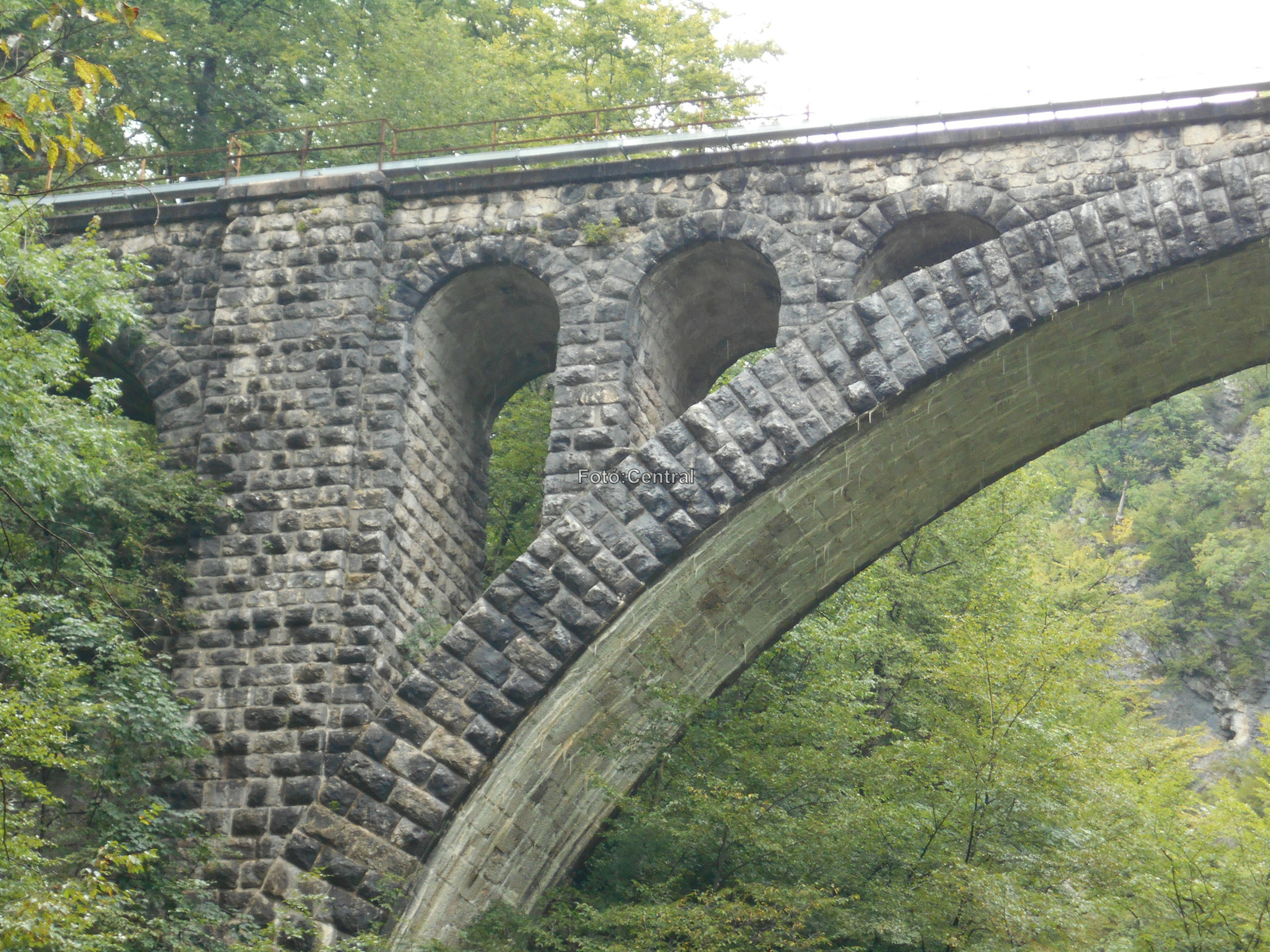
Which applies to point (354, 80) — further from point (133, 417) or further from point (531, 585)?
point (531, 585)

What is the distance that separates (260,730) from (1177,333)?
28.4 ft

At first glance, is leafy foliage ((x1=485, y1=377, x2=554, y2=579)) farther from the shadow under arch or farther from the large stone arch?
the large stone arch

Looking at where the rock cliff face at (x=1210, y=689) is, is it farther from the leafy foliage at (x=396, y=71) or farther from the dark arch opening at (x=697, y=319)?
the dark arch opening at (x=697, y=319)

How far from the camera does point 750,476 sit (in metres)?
9.66

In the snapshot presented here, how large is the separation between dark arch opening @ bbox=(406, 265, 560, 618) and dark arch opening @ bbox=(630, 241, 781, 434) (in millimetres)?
1102

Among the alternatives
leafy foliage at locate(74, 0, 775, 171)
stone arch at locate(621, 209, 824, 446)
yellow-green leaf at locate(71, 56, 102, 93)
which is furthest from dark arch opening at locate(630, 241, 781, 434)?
leafy foliage at locate(74, 0, 775, 171)

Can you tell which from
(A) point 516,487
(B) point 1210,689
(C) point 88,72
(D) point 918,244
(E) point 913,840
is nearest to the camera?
(C) point 88,72

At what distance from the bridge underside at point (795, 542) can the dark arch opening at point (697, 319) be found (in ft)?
6.54

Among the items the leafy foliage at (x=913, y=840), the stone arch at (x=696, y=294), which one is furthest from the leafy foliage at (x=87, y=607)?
the stone arch at (x=696, y=294)

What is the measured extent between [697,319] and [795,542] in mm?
2879

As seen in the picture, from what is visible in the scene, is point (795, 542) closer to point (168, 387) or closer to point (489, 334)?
point (489, 334)

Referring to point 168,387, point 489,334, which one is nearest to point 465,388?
point 489,334

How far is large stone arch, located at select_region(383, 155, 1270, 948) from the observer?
9.42 m

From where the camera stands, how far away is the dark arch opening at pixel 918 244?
10.8 metres
